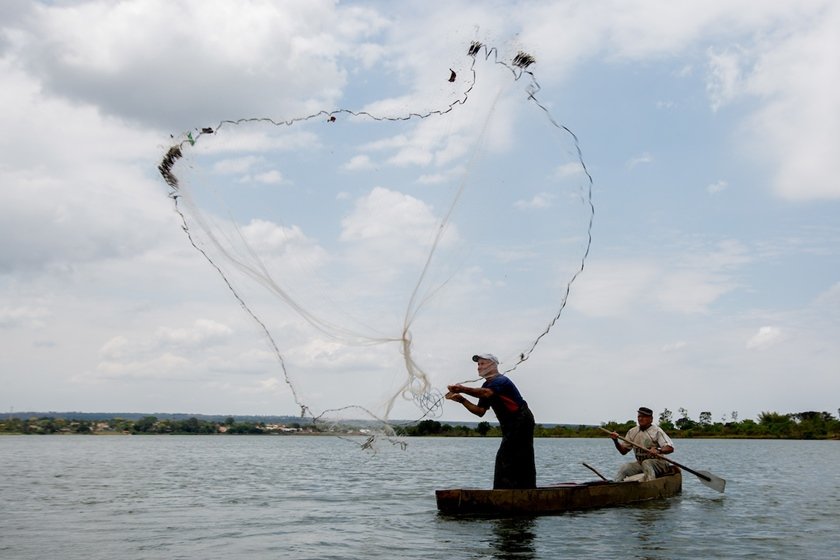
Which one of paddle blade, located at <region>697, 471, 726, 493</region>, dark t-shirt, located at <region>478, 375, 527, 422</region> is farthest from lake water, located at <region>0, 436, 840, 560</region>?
dark t-shirt, located at <region>478, 375, 527, 422</region>

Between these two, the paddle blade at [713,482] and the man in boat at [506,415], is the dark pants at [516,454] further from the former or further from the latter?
the paddle blade at [713,482]

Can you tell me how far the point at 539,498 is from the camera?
17188 millimetres

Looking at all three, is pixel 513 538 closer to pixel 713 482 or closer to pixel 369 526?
pixel 369 526

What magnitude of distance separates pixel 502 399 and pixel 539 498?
90.4 inches

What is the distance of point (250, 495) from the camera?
24141mm

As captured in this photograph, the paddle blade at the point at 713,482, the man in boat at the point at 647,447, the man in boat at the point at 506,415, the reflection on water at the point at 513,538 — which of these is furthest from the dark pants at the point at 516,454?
the paddle blade at the point at 713,482

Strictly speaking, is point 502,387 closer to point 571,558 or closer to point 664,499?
point 571,558

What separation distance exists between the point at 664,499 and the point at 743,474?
1723 centimetres

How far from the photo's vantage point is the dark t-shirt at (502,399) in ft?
54.4

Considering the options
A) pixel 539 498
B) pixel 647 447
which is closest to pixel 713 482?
pixel 647 447

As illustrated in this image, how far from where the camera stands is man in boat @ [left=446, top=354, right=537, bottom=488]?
1647 centimetres

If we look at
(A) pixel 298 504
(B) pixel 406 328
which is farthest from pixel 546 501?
(A) pixel 298 504

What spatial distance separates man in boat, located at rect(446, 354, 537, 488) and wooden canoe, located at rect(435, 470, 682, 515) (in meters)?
0.44

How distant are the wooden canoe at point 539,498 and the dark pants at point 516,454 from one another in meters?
0.39
